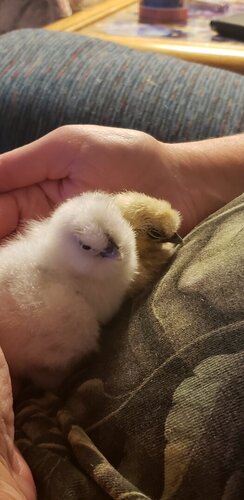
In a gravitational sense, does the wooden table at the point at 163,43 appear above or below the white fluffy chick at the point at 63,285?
above

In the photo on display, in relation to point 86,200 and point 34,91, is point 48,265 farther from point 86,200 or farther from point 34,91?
point 34,91

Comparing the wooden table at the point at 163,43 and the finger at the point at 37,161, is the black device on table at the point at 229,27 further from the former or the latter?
the finger at the point at 37,161

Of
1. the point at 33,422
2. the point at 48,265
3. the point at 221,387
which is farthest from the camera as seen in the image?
the point at 48,265

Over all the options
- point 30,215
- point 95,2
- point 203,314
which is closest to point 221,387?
point 203,314

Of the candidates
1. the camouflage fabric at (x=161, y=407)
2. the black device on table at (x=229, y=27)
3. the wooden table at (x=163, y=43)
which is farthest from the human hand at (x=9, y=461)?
the black device on table at (x=229, y=27)

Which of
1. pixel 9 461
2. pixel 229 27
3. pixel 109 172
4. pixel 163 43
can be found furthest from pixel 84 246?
pixel 229 27

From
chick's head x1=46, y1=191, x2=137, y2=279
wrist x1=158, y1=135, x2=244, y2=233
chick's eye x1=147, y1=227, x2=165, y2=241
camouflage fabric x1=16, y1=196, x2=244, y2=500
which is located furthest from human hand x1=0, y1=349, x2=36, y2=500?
wrist x1=158, y1=135, x2=244, y2=233
